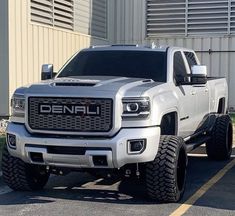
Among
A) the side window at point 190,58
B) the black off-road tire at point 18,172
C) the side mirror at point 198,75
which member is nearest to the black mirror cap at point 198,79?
the side mirror at point 198,75

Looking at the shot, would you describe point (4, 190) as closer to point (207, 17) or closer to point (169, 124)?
point (169, 124)

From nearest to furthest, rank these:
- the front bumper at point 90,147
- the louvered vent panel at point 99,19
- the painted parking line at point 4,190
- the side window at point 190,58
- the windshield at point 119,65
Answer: the front bumper at point 90,147 < the painted parking line at point 4,190 < the windshield at point 119,65 < the side window at point 190,58 < the louvered vent panel at point 99,19

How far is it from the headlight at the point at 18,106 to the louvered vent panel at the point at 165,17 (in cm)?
1316

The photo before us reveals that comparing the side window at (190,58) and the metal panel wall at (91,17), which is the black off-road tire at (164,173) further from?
the metal panel wall at (91,17)

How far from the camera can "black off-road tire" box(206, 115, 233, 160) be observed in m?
9.92

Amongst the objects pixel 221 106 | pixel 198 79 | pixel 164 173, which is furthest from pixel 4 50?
pixel 164 173

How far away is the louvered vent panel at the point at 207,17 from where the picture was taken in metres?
19.0

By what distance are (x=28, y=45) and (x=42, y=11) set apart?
1.29 m

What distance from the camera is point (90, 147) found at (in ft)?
21.4

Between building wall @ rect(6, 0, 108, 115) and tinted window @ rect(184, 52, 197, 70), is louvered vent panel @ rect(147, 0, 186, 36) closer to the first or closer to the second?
building wall @ rect(6, 0, 108, 115)

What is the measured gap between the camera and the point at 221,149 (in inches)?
396

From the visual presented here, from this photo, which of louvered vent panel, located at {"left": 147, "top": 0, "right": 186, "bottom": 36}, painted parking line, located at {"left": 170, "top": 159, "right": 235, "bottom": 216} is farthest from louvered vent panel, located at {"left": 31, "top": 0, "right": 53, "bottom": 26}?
painted parking line, located at {"left": 170, "top": 159, "right": 235, "bottom": 216}

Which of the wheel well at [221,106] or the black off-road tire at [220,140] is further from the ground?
the wheel well at [221,106]

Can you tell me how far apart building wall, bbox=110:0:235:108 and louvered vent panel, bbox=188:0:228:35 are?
35cm
